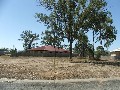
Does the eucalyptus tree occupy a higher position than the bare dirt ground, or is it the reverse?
the eucalyptus tree

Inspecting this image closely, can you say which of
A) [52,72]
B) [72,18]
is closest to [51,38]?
[72,18]

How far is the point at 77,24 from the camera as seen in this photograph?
4297cm

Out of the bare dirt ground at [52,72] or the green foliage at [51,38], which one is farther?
the green foliage at [51,38]

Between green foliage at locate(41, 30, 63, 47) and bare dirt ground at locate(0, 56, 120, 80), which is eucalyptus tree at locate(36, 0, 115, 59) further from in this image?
bare dirt ground at locate(0, 56, 120, 80)

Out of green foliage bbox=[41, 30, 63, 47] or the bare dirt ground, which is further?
green foliage bbox=[41, 30, 63, 47]

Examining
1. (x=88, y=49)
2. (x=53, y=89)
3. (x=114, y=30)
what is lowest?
(x=53, y=89)

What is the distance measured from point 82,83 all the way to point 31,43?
11139 cm

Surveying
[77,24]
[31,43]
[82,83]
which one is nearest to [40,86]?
[82,83]

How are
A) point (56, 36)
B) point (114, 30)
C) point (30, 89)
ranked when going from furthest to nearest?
1. point (114, 30)
2. point (56, 36)
3. point (30, 89)

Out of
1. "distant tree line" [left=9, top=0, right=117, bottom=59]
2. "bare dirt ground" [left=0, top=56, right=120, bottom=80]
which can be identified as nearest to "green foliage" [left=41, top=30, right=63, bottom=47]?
"distant tree line" [left=9, top=0, right=117, bottom=59]

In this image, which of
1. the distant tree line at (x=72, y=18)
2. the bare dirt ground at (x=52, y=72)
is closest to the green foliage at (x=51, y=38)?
the distant tree line at (x=72, y=18)

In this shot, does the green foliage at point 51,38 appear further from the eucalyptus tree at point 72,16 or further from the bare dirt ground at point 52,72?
the bare dirt ground at point 52,72

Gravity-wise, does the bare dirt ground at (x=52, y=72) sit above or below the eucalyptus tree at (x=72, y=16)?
below

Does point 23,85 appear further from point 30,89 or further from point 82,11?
point 82,11
